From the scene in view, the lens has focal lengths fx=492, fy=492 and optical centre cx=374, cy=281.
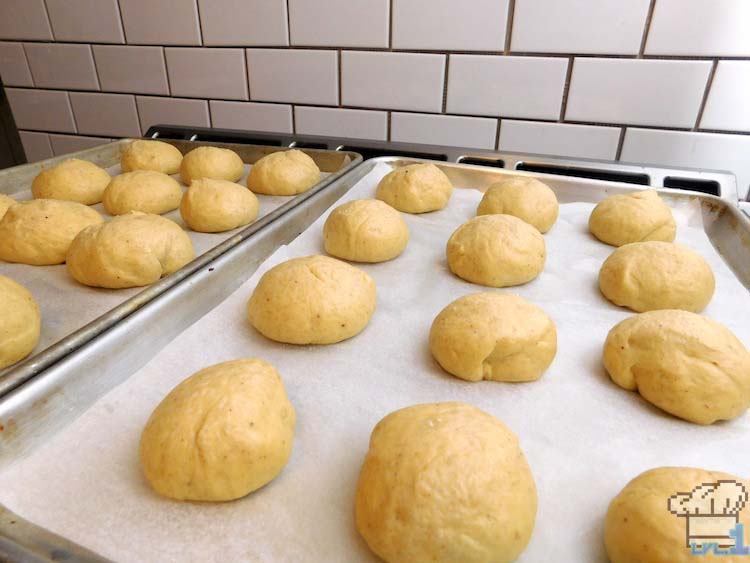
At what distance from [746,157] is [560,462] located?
4.24 feet

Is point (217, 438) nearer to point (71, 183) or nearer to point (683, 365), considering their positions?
point (683, 365)

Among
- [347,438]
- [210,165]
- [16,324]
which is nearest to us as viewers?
[347,438]

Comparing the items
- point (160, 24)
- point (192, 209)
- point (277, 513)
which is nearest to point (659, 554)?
point (277, 513)

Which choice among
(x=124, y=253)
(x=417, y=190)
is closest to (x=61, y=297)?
(x=124, y=253)

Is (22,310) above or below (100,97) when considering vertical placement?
below

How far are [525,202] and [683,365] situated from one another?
59 centimetres

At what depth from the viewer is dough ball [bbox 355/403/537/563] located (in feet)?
1.78

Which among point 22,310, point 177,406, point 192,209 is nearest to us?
point 177,406

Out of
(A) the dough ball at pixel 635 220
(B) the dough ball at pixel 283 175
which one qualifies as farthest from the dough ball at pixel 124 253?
(A) the dough ball at pixel 635 220

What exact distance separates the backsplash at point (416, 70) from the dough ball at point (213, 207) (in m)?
0.64

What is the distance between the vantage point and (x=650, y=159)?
154 centimetres

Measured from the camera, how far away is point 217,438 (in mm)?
627

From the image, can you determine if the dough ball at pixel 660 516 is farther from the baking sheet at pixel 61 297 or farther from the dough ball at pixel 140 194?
the dough ball at pixel 140 194

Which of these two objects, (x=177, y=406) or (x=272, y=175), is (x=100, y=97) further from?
(x=177, y=406)
